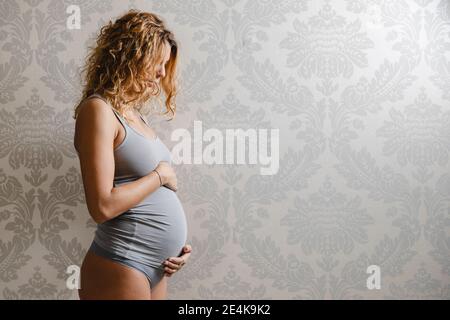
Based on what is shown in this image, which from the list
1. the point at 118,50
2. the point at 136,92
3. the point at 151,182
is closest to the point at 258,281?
the point at 151,182

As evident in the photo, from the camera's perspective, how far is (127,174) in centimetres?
129

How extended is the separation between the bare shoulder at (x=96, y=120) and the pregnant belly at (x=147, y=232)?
8.6 inches

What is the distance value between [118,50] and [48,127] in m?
0.51

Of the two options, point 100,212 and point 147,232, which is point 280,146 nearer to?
point 147,232

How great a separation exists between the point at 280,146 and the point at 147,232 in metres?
0.65

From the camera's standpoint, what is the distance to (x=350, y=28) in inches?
69.2

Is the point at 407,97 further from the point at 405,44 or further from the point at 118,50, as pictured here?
the point at 118,50

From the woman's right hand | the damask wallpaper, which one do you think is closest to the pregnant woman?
the woman's right hand

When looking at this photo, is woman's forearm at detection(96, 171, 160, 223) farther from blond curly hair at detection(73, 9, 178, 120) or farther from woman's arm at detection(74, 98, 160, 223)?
blond curly hair at detection(73, 9, 178, 120)

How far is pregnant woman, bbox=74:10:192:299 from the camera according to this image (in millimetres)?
1199

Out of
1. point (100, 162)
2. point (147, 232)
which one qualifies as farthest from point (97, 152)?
point (147, 232)

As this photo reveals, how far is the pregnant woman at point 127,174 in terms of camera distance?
47.2 inches
